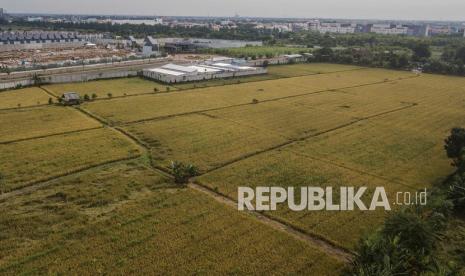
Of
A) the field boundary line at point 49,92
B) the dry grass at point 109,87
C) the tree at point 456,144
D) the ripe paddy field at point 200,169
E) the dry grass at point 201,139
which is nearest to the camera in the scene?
the ripe paddy field at point 200,169

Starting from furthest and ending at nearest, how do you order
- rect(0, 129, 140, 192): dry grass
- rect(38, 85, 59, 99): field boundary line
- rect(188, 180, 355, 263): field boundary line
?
1. rect(38, 85, 59, 99): field boundary line
2. rect(0, 129, 140, 192): dry grass
3. rect(188, 180, 355, 263): field boundary line

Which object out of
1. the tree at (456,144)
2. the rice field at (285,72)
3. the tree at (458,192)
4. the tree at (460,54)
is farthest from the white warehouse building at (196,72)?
the tree at (460,54)

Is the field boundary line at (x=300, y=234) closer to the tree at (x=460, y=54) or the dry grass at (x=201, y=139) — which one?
the dry grass at (x=201, y=139)

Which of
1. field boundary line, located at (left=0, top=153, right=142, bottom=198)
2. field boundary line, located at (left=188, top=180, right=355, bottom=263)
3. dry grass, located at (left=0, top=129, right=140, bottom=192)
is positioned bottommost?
field boundary line, located at (left=188, top=180, right=355, bottom=263)

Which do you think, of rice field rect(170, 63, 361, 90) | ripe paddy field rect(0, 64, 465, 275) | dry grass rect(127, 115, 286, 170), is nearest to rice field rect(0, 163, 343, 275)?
ripe paddy field rect(0, 64, 465, 275)

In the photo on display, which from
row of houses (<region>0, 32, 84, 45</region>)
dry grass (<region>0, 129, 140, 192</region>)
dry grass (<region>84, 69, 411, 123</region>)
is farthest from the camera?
row of houses (<region>0, 32, 84, 45</region>)

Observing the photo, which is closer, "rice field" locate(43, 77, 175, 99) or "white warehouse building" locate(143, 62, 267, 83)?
"rice field" locate(43, 77, 175, 99)

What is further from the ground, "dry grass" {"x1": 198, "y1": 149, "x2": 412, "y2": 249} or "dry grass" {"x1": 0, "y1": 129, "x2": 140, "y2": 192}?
"dry grass" {"x1": 0, "y1": 129, "x2": 140, "y2": 192}

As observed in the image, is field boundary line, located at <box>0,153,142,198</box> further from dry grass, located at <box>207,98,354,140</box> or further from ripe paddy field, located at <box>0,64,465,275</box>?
dry grass, located at <box>207,98,354,140</box>
